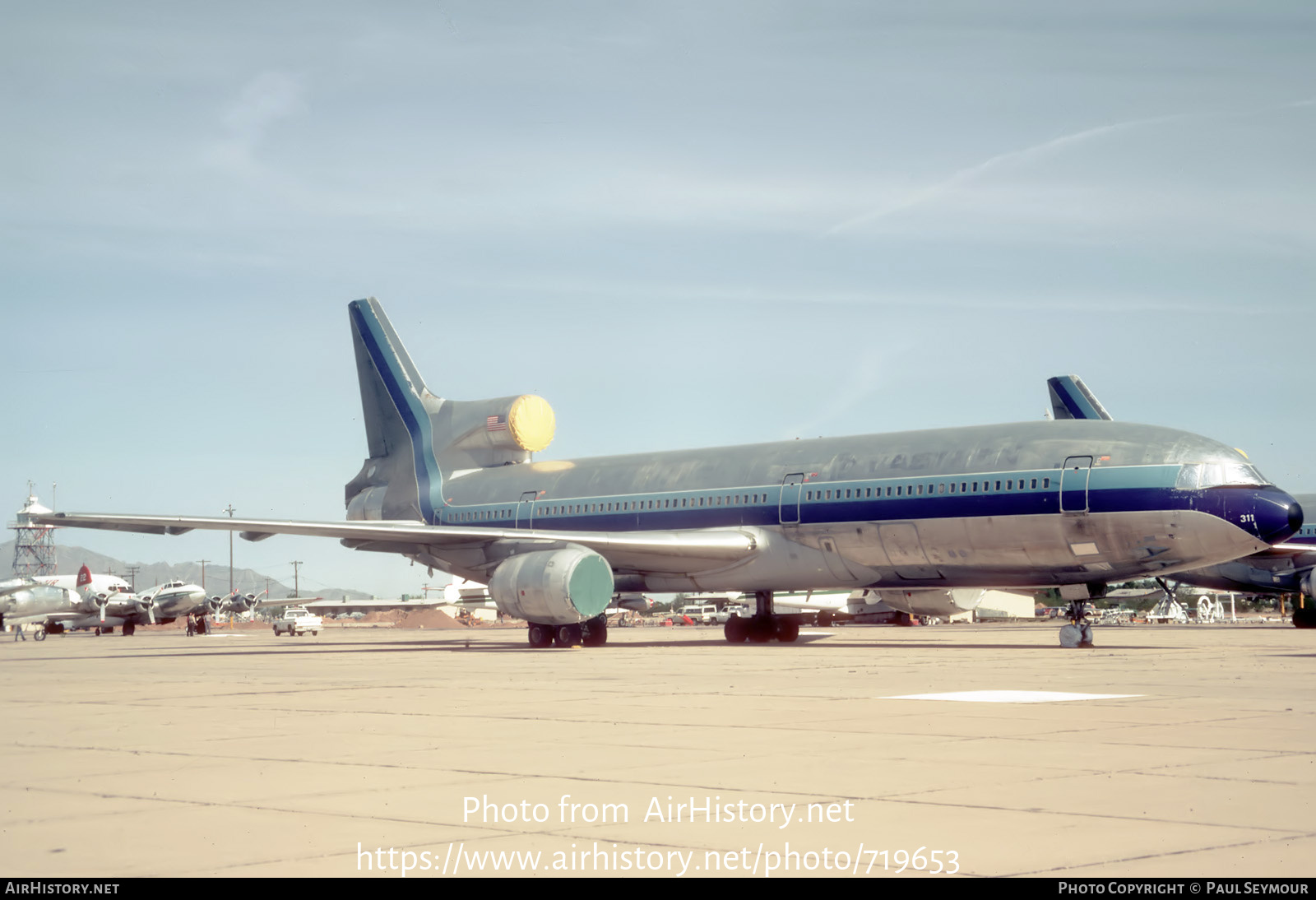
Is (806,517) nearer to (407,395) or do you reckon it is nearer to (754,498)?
(754,498)

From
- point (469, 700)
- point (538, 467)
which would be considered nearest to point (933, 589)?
point (538, 467)

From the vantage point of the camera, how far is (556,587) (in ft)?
87.7

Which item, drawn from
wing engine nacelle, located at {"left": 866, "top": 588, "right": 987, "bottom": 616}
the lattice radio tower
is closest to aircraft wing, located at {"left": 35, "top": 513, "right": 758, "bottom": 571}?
wing engine nacelle, located at {"left": 866, "top": 588, "right": 987, "bottom": 616}

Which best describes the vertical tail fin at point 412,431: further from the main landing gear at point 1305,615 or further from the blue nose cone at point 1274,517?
the main landing gear at point 1305,615

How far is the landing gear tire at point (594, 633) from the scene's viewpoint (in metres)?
29.7

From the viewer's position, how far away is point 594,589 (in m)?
27.3

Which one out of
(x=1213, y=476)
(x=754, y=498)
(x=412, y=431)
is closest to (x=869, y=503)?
(x=754, y=498)

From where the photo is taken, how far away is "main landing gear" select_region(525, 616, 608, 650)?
2884 cm

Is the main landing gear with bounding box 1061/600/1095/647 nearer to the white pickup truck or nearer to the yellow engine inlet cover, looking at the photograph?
the yellow engine inlet cover

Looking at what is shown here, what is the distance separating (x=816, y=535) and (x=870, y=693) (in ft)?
48.8

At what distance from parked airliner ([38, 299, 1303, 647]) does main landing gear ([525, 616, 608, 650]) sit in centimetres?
5

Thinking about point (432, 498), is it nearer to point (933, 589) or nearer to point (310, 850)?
point (933, 589)

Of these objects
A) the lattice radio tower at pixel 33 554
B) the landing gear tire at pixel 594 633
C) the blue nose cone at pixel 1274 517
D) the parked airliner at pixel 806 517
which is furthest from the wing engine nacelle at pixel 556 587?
the lattice radio tower at pixel 33 554

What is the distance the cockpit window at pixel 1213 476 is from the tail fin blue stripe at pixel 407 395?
20.1m
